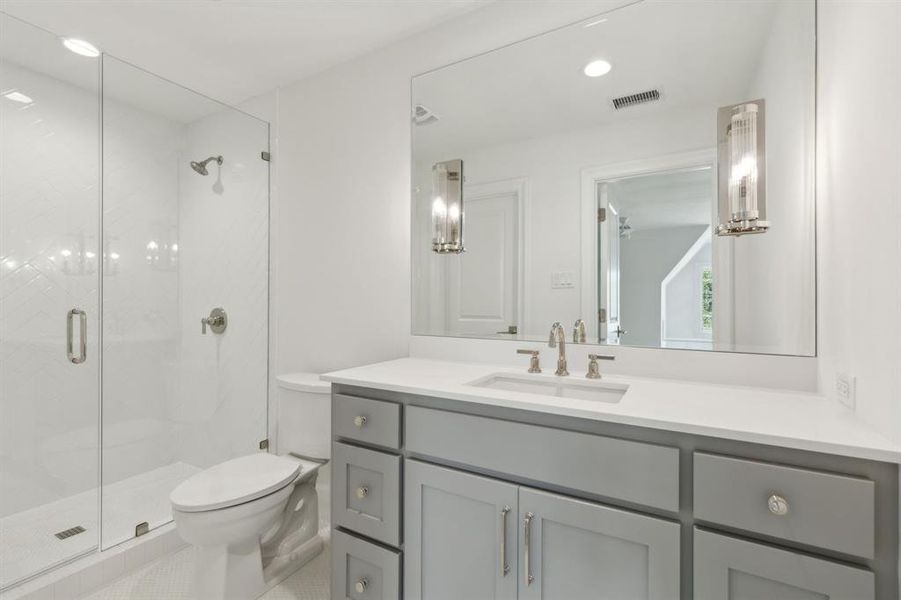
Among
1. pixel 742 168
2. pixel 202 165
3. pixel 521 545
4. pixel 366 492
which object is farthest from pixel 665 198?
pixel 202 165

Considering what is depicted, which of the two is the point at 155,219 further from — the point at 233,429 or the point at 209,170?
the point at 233,429

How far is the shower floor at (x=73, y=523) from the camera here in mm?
1712

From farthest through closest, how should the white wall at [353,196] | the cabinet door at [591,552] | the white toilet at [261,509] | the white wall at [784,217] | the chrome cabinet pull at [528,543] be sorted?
1. the white wall at [353,196]
2. the white toilet at [261,509]
3. the white wall at [784,217]
4. the chrome cabinet pull at [528,543]
5. the cabinet door at [591,552]

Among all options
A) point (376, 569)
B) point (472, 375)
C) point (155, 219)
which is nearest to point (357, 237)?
point (472, 375)

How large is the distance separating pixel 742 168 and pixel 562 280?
67 cm

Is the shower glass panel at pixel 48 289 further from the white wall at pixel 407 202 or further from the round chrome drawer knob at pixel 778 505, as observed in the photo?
the round chrome drawer knob at pixel 778 505

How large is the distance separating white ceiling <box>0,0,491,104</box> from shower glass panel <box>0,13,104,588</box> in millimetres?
203

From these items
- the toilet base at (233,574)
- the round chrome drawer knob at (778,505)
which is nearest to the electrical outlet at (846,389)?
the round chrome drawer knob at (778,505)

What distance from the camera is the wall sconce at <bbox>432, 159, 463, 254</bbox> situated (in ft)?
6.17

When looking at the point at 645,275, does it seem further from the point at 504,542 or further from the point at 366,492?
the point at 366,492

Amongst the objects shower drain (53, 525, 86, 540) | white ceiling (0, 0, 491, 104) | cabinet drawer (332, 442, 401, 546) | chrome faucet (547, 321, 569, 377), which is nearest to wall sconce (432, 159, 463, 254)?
chrome faucet (547, 321, 569, 377)

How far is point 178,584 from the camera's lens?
68.3 inches

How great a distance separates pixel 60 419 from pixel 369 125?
217 cm

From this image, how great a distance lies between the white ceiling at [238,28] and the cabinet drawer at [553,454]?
1.74 meters
